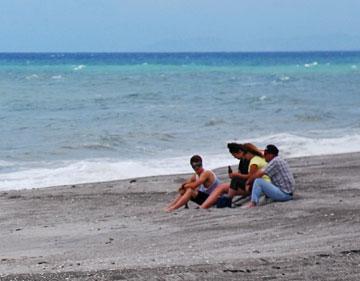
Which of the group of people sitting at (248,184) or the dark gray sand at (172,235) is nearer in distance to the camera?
the dark gray sand at (172,235)

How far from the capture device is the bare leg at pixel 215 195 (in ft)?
43.2

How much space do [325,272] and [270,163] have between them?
185 inches

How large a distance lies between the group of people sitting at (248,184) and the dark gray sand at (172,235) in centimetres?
20

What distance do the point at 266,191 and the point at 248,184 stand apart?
33 centimetres

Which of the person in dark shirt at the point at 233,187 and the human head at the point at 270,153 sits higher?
the human head at the point at 270,153

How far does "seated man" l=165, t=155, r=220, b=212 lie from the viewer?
522 inches

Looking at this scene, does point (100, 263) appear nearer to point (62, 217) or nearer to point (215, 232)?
point (215, 232)

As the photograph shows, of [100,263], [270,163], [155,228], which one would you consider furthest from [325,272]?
[270,163]

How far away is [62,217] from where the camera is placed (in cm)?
1326

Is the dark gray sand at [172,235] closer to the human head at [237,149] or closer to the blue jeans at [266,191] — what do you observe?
the blue jeans at [266,191]

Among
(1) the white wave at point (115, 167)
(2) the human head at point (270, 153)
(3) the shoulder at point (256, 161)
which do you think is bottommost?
(1) the white wave at point (115, 167)

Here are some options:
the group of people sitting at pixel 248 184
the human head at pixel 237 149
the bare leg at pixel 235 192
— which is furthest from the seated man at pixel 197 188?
the human head at pixel 237 149

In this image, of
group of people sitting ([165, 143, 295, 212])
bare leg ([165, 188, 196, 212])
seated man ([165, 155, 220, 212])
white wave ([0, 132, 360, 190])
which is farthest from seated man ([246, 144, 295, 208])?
white wave ([0, 132, 360, 190])

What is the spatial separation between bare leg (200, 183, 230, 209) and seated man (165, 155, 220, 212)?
0.13m
